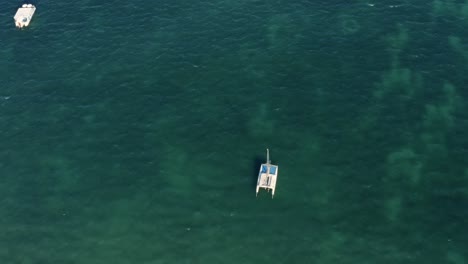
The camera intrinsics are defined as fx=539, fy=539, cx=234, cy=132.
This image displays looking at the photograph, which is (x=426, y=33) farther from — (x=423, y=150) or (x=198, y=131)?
(x=198, y=131)

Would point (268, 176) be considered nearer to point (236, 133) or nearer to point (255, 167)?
point (255, 167)

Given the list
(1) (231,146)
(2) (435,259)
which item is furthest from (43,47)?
(2) (435,259)

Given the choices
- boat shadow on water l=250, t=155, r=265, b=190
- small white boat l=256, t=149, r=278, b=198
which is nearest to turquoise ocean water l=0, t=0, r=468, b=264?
boat shadow on water l=250, t=155, r=265, b=190

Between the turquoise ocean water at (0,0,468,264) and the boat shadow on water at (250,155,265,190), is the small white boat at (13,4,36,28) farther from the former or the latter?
the boat shadow on water at (250,155,265,190)

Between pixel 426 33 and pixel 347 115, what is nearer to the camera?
pixel 347 115

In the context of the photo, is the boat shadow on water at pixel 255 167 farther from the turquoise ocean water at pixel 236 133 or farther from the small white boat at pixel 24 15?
the small white boat at pixel 24 15

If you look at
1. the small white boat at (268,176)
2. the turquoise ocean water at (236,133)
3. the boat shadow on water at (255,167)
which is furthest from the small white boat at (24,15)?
the small white boat at (268,176)

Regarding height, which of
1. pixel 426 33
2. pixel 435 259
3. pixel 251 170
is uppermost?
pixel 426 33
